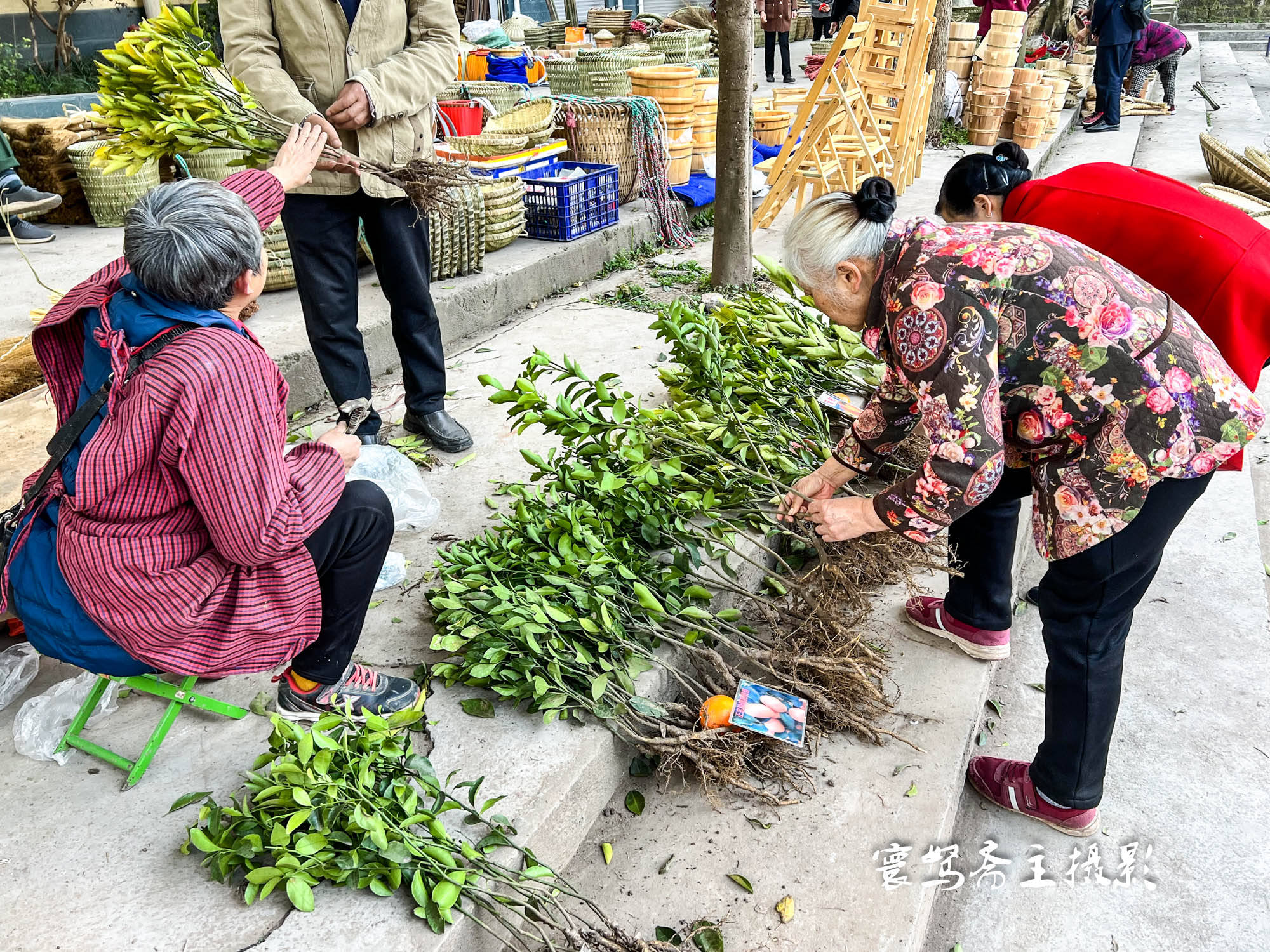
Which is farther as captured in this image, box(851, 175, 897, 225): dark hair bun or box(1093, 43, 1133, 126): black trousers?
box(1093, 43, 1133, 126): black trousers

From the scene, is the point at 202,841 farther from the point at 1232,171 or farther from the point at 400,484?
the point at 1232,171

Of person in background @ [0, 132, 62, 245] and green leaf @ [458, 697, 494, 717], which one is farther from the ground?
person in background @ [0, 132, 62, 245]

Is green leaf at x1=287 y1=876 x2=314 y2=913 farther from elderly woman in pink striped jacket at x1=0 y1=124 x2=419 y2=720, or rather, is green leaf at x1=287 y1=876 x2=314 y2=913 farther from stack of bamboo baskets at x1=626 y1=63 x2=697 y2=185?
stack of bamboo baskets at x1=626 y1=63 x2=697 y2=185

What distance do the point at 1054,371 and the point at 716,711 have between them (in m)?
1.06

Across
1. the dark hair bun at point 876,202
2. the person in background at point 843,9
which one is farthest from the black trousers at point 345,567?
the person in background at point 843,9

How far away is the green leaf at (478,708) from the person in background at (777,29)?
39.4 feet

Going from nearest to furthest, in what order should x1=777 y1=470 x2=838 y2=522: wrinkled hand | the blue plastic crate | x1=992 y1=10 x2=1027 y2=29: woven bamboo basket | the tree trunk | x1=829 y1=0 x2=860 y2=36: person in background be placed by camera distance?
x1=777 y1=470 x2=838 y2=522: wrinkled hand < the tree trunk < the blue plastic crate < x1=992 y1=10 x2=1027 y2=29: woven bamboo basket < x1=829 y1=0 x2=860 y2=36: person in background

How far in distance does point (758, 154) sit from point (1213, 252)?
19.2 ft

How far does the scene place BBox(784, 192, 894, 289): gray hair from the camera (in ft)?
6.04

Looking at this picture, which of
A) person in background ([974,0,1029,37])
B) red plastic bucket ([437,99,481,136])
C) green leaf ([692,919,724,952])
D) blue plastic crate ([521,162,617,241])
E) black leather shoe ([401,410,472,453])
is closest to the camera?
green leaf ([692,919,724,952])

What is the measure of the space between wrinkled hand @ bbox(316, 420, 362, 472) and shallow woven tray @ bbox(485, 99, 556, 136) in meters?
4.33

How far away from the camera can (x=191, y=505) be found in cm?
174

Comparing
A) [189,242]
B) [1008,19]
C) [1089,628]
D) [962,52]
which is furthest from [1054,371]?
[962,52]

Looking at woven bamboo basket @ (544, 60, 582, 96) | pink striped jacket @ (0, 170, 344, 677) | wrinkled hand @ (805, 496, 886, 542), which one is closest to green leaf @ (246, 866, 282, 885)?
pink striped jacket @ (0, 170, 344, 677)
